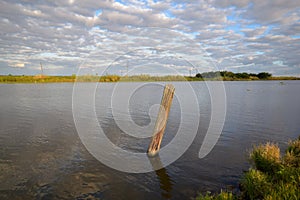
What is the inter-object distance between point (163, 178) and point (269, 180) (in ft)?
11.2

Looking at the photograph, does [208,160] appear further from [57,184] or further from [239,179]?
[57,184]

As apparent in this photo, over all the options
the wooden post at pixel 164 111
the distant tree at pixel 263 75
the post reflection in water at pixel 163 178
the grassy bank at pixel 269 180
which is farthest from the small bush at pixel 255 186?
the distant tree at pixel 263 75

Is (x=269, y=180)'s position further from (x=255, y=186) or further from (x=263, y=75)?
(x=263, y=75)

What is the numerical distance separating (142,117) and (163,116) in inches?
423

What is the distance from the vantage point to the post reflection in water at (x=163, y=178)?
7191 mm

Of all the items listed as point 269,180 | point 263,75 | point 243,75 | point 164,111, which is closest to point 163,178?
point 164,111

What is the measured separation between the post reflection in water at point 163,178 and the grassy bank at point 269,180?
110 centimetres

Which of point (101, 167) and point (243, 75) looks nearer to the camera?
point (101, 167)

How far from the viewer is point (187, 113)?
2109cm

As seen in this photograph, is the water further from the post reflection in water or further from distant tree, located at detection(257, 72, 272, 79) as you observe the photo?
distant tree, located at detection(257, 72, 272, 79)

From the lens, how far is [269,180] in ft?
21.2

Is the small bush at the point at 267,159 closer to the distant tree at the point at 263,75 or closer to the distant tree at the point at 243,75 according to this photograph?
the distant tree at the point at 243,75

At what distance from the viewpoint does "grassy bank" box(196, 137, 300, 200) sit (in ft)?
17.4

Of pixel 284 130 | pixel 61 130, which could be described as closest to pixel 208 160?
pixel 284 130
